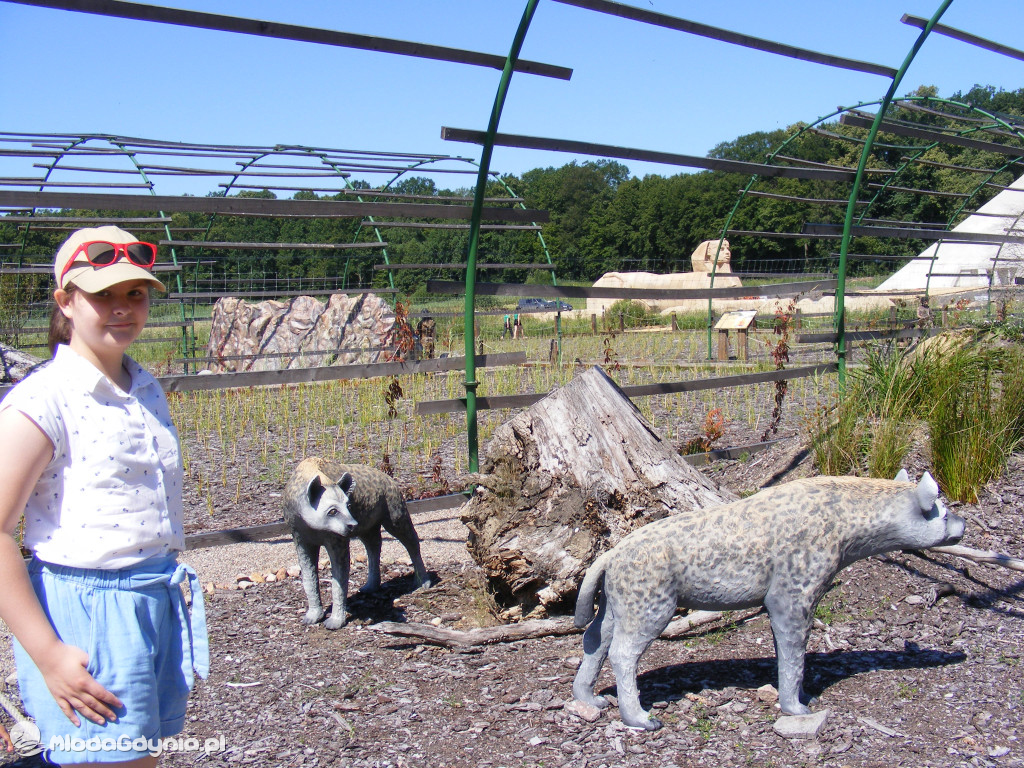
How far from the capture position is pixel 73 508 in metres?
1.73

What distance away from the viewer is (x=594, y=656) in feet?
9.17

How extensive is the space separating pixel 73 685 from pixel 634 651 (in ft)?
5.57

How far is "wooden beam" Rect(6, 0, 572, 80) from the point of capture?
3.67 m

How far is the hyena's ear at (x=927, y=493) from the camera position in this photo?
268 centimetres

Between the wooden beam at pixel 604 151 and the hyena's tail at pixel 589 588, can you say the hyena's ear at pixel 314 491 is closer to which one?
the hyena's tail at pixel 589 588

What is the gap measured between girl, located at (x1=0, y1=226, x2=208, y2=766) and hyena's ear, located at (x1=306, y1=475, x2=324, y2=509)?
1521 mm

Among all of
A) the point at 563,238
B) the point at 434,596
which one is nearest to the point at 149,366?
the point at 434,596

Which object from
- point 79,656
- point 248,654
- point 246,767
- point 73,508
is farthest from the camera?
point 248,654

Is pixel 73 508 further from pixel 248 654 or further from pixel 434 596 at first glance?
pixel 434 596

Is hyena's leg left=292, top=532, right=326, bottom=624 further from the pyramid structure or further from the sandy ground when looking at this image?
the pyramid structure

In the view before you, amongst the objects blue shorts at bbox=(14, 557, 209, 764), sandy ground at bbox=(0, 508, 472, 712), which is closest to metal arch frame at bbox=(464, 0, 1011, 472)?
sandy ground at bbox=(0, 508, 472, 712)

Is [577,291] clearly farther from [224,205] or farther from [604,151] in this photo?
[224,205]

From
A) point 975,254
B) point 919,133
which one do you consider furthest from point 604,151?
point 975,254

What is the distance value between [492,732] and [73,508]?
1599 mm
